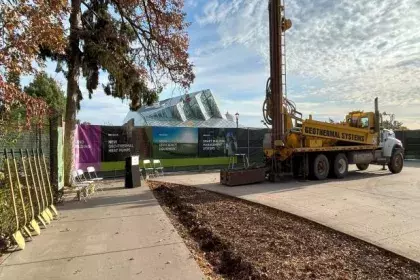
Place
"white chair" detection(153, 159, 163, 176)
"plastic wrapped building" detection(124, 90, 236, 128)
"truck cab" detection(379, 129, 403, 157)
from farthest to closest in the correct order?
1. "plastic wrapped building" detection(124, 90, 236, 128)
2. "truck cab" detection(379, 129, 403, 157)
3. "white chair" detection(153, 159, 163, 176)

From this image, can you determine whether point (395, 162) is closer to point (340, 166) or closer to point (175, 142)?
point (340, 166)

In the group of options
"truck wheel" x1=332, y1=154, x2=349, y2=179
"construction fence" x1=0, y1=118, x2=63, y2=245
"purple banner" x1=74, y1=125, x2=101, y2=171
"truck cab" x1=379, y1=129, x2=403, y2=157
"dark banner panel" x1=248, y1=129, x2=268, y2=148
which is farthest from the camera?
"dark banner panel" x1=248, y1=129, x2=268, y2=148

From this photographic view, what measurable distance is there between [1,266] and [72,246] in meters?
1.15

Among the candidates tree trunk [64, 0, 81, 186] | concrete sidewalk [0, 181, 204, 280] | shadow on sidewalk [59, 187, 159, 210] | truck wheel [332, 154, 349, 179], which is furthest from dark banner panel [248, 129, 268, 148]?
concrete sidewalk [0, 181, 204, 280]

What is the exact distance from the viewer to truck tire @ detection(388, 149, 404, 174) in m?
18.2

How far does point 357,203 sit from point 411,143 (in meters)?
25.1

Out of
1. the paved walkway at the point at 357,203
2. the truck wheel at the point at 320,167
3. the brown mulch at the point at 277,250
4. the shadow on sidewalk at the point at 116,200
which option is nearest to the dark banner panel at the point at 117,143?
the paved walkway at the point at 357,203

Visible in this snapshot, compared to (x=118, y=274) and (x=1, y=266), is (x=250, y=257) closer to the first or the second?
(x=118, y=274)

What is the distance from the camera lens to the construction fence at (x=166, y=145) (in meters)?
17.1

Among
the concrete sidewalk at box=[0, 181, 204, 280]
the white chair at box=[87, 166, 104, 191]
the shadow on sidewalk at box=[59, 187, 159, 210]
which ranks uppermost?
the white chair at box=[87, 166, 104, 191]

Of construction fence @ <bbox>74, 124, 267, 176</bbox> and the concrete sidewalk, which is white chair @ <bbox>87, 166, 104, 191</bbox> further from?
the concrete sidewalk

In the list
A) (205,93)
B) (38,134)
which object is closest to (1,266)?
(38,134)

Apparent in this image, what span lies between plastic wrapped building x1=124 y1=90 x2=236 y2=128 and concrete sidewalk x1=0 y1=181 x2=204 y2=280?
57.7m

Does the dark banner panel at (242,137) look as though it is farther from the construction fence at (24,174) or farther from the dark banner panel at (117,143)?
the construction fence at (24,174)
